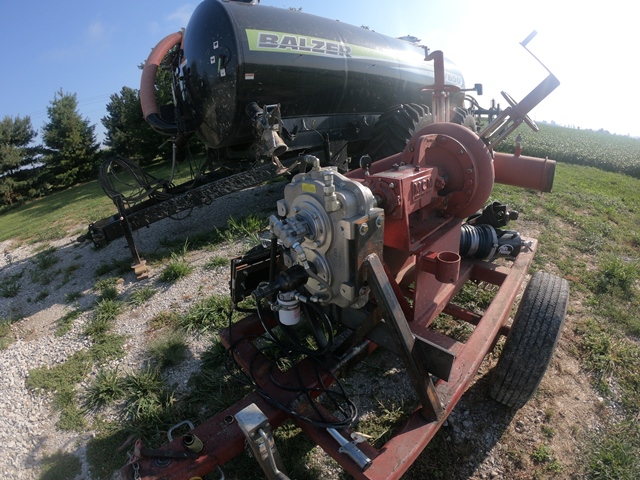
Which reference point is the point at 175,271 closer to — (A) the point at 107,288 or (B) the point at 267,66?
(A) the point at 107,288

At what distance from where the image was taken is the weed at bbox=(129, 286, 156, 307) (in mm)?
3654

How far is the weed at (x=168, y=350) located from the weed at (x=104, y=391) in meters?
0.30

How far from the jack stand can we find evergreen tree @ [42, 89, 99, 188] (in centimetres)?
2422

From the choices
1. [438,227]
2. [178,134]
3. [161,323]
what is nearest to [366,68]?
[178,134]

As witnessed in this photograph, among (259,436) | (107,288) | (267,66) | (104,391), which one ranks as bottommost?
(104,391)

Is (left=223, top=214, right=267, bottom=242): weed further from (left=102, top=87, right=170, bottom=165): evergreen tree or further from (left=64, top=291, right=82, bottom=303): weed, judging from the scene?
(left=102, top=87, right=170, bottom=165): evergreen tree

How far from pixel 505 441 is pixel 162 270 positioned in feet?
12.4

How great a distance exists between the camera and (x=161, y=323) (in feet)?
10.8

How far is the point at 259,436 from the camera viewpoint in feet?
4.71

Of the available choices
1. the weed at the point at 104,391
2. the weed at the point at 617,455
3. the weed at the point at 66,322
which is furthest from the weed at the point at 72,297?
the weed at the point at 617,455

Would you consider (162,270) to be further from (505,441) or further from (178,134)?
(505,441)

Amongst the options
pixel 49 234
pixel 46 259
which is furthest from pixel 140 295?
pixel 49 234

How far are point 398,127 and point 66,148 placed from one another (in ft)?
74.8

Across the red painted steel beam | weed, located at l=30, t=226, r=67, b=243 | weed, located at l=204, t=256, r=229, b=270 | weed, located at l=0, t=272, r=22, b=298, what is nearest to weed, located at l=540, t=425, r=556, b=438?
the red painted steel beam
